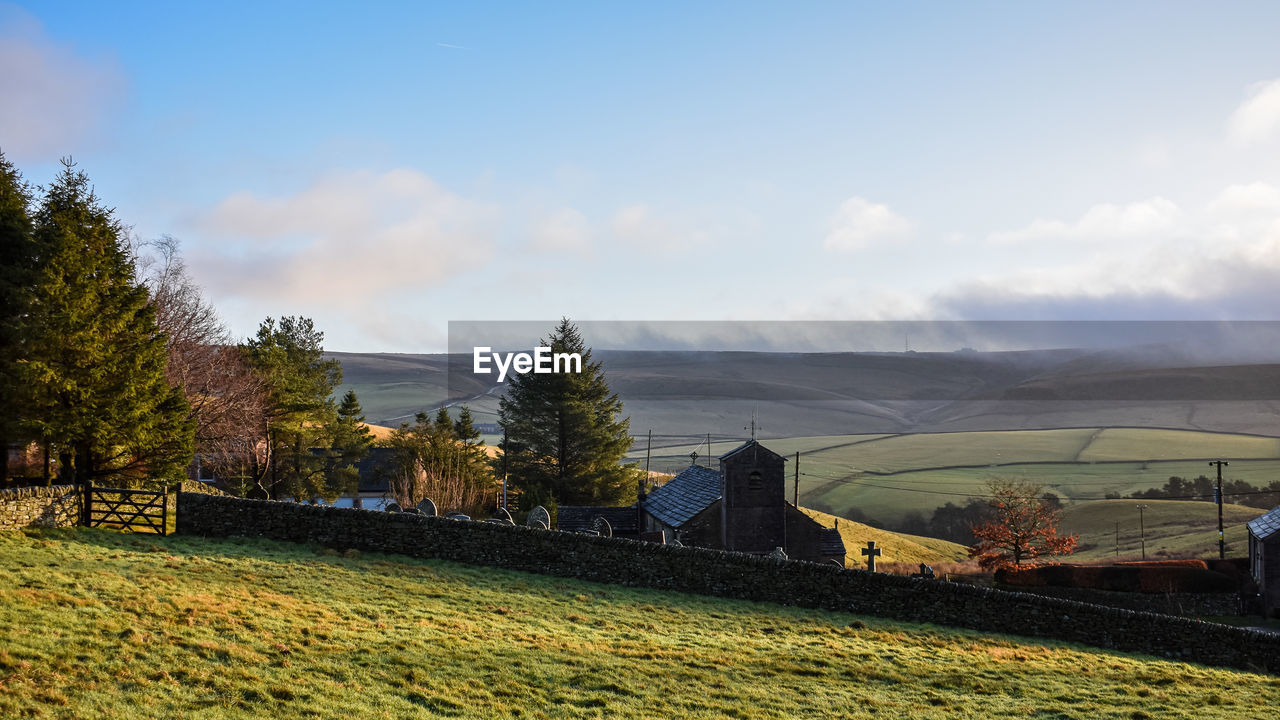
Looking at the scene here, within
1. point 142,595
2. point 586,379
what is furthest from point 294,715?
point 586,379

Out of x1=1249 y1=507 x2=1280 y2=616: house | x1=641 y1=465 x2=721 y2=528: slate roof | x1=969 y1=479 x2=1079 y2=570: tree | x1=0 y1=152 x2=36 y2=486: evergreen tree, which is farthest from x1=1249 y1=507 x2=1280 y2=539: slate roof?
x1=0 y1=152 x2=36 y2=486: evergreen tree

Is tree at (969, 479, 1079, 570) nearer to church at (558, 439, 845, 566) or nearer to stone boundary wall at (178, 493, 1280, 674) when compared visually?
church at (558, 439, 845, 566)

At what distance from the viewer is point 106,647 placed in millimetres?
14344

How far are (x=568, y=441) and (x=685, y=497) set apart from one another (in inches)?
1098

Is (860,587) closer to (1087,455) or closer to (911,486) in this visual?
(911,486)

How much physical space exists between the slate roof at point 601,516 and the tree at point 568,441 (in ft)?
65.2

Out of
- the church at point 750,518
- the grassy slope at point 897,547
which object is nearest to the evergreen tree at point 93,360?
the church at point 750,518

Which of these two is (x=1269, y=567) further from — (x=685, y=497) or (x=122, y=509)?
(x=122, y=509)

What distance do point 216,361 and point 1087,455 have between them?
153197mm

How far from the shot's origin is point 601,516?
4941 cm

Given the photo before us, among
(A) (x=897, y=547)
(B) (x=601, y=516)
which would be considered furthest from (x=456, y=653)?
(A) (x=897, y=547)

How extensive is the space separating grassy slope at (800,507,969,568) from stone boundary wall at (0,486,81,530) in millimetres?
48261

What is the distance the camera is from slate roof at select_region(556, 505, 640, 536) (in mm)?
46719

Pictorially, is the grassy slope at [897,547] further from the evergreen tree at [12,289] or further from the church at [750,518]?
the evergreen tree at [12,289]
